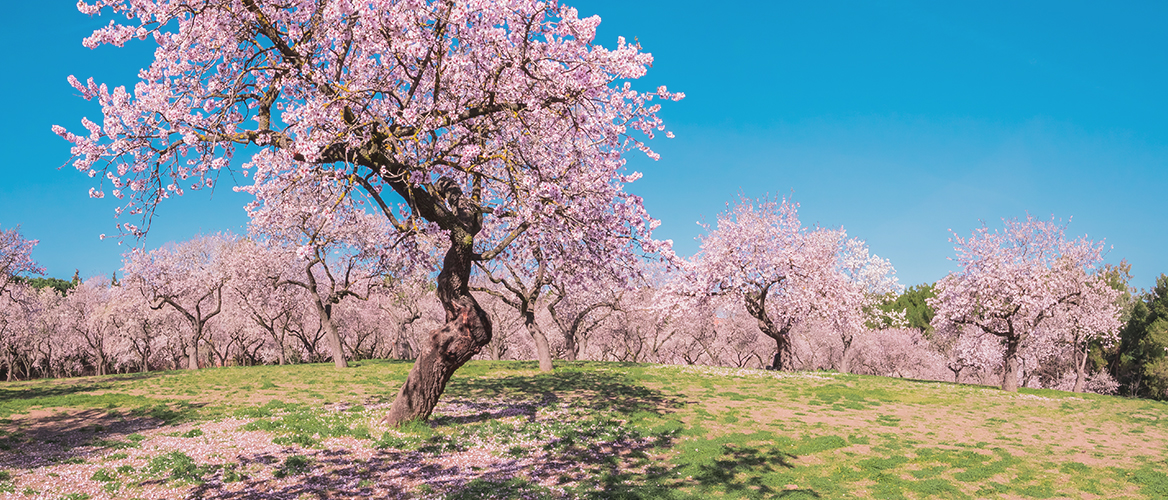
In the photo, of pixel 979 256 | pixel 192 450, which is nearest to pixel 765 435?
pixel 192 450

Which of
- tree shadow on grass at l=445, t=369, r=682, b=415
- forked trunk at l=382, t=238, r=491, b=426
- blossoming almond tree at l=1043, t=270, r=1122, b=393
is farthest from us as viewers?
blossoming almond tree at l=1043, t=270, r=1122, b=393

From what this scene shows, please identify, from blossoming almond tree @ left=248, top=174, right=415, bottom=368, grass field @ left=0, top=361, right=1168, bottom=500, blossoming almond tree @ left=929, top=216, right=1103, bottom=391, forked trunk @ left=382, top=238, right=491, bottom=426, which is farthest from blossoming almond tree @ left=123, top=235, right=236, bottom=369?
blossoming almond tree @ left=929, top=216, right=1103, bottom=391

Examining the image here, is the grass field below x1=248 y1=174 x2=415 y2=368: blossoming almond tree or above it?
below

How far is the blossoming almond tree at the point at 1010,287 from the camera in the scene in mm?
33062

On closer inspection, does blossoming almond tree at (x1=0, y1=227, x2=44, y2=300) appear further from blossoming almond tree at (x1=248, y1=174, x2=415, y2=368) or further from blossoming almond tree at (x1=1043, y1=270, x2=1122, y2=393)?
blossoming almond tree at (x1=1043, y1=270, x2=1122, y2=393)

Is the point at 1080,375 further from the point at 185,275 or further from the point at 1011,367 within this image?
the point at 185,275

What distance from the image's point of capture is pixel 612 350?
276 feet

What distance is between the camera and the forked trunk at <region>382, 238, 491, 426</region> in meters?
15.1

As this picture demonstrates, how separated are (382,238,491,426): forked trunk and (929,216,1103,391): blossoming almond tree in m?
32.7

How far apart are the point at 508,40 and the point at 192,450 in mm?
11529

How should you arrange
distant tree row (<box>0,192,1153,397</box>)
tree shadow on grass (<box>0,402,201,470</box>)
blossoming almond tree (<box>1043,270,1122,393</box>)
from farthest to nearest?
blossoming almond tree (<box>1043,270,1122,393</box>) < distant tree row (<box>0,192,1153,397</box>) < tree shadow on grass (<box>0,402,201,470</box>)

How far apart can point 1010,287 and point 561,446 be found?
105 feet

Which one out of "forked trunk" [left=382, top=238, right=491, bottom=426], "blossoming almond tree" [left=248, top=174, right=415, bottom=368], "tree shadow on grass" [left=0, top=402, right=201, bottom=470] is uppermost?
"blossoming almond tree" [left=248, top=174, right=415, bottom=368]

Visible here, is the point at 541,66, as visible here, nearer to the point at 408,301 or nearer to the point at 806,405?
the point at 806,405
